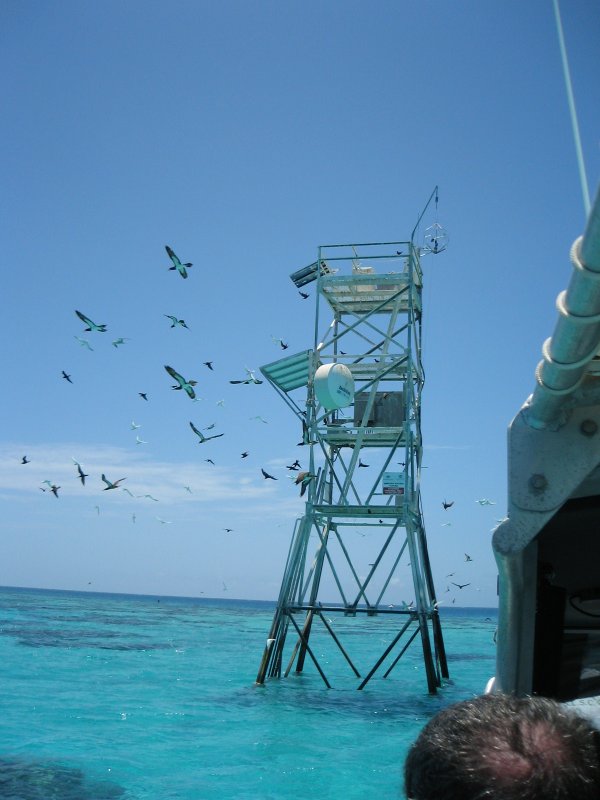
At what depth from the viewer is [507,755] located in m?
1.54

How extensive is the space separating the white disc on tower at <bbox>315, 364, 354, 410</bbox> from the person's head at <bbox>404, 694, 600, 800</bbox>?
19.9 m

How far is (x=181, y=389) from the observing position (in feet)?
72.0

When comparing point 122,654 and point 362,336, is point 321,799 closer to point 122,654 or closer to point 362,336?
point 362,336

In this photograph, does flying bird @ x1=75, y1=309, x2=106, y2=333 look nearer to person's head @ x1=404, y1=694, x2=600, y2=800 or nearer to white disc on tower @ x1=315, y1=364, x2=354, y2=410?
white disc on tower @ x1=315, y1=364, x2=354, y2=410

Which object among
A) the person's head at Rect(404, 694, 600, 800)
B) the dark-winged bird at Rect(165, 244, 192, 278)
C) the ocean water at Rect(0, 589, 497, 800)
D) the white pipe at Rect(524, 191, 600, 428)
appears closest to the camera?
the person's head at Rect(404, 694, 600, 800)

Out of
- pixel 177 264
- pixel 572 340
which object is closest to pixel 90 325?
pixel 177 264

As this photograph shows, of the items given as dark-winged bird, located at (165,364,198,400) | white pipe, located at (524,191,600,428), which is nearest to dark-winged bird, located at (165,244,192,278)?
dark-winged bird, located at (165,364,198,400)

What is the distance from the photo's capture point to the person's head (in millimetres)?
1512

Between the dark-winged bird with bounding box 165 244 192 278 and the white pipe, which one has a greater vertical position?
the dark-winged bird with bounding box 165 244 192 278

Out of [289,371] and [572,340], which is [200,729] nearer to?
[289,371]

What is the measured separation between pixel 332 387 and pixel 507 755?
20075 mm

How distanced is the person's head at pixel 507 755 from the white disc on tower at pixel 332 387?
19884mm

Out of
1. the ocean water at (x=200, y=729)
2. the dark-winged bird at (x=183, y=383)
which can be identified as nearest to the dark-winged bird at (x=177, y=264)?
the dark-winged bird at (x=183, y=383)

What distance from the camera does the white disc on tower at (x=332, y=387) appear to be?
21.5 m
